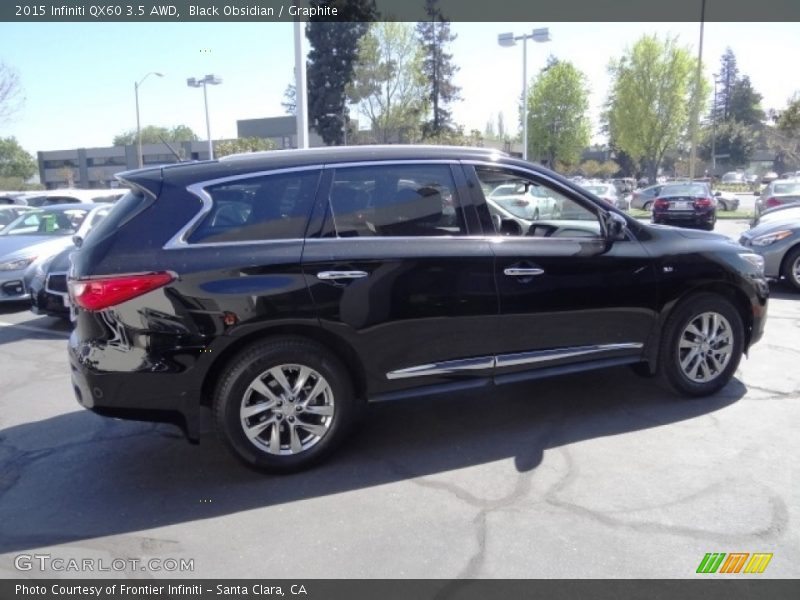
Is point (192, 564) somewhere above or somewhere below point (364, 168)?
below

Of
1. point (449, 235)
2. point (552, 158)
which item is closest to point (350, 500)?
point (449, 235)

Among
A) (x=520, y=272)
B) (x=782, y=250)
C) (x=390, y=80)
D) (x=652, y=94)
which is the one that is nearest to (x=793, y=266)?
(x=782, y=250)

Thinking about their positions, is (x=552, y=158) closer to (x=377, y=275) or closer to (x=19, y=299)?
(x=19, y=299)

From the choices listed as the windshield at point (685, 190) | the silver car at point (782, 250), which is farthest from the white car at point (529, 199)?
the windshield at point (685, 190)

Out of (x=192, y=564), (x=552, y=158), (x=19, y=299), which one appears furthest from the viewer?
(x=552, y=158)

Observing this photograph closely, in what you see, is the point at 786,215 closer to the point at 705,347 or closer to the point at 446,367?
the point at 705,347

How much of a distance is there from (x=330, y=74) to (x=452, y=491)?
43436 mm

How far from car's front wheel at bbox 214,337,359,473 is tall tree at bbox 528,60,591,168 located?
153 feet

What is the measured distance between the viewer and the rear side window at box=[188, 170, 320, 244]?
3.89 metres

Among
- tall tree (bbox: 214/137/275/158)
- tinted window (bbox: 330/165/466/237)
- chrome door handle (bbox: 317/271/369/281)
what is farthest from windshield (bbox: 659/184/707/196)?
tall tree (bbox: 214/137/275/158)

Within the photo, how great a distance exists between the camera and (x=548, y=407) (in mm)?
5062

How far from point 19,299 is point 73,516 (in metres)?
7.39

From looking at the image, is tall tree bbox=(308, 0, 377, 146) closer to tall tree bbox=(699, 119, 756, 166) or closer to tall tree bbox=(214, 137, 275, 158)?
tall tree bbox=(214, 137, 275, 158)

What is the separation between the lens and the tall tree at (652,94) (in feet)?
127
